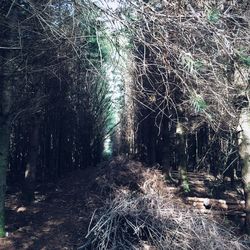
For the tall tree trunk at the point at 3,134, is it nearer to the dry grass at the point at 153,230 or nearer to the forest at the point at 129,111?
the forest at the point at 129,111

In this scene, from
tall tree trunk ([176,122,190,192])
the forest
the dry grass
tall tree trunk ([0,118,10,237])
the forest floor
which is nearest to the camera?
the forest

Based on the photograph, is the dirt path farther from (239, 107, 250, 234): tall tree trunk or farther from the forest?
(239, 107, 250, 234): tall tree trunk

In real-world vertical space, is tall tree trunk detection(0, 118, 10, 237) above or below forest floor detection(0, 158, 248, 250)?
above

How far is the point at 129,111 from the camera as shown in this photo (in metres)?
11.8

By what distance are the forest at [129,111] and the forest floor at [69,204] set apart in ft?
0.11

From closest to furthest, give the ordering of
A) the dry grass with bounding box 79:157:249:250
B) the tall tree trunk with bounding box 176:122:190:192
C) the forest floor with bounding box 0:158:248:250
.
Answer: the dry grass with bounding box 79:157:249:250, the forest floor with bounding box 0:158:248:250, the tall tree trunk with bounding box 176:122:190:192

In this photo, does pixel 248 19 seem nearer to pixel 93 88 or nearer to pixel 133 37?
pixel 133 37

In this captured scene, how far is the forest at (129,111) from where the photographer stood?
4.23m

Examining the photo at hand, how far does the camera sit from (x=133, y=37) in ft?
14.0

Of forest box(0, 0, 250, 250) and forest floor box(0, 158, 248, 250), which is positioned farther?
forest floor box(0, 158, 248, 250)

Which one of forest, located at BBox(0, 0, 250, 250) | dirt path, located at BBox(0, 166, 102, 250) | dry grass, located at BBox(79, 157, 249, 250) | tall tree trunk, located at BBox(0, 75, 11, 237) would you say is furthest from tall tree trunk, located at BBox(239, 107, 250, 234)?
tall tree trunk, located at BBox(0, 75, 11, 237)

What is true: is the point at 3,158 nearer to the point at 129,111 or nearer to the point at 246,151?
the point at 246,151

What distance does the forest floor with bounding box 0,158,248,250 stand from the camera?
234 inches

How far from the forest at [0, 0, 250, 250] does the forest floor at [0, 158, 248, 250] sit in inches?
1.3
